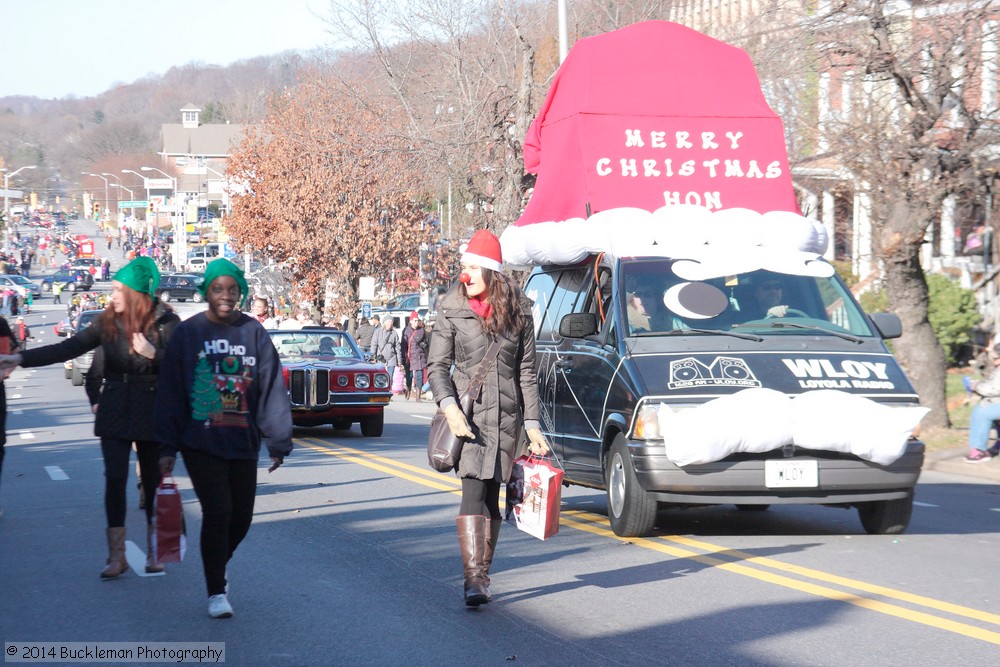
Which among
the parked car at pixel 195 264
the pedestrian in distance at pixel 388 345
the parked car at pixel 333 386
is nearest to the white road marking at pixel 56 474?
the parked car at pixel 333 386

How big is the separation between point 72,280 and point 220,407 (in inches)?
3805

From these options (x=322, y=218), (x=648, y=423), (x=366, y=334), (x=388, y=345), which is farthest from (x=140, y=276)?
(x=322, y=218)

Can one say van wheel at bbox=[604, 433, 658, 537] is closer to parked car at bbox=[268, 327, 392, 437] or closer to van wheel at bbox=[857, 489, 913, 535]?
van wheel at bbox=[857, 489, 913, 535]

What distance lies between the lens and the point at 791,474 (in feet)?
28.5

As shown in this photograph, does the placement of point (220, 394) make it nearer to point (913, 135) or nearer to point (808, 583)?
point (808, 583)

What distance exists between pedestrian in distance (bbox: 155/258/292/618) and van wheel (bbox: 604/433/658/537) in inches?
121

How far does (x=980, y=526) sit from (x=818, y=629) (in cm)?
428

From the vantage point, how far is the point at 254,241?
50.1m

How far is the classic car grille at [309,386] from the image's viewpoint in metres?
17.6

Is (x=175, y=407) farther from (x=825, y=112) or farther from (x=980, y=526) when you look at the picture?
(x=825, y=112)

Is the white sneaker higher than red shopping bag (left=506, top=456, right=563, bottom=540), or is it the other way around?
red shopping bag (left=506, top=456, right=563, bottom=540)

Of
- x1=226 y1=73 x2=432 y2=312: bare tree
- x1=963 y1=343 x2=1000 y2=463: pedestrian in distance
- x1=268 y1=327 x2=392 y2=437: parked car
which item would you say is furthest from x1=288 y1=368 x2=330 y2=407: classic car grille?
x1=226 y1=73 x2=432 y2=312: bare tree

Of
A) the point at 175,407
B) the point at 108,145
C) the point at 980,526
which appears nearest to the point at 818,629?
the point at 175,407

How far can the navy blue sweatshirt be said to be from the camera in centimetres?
654
